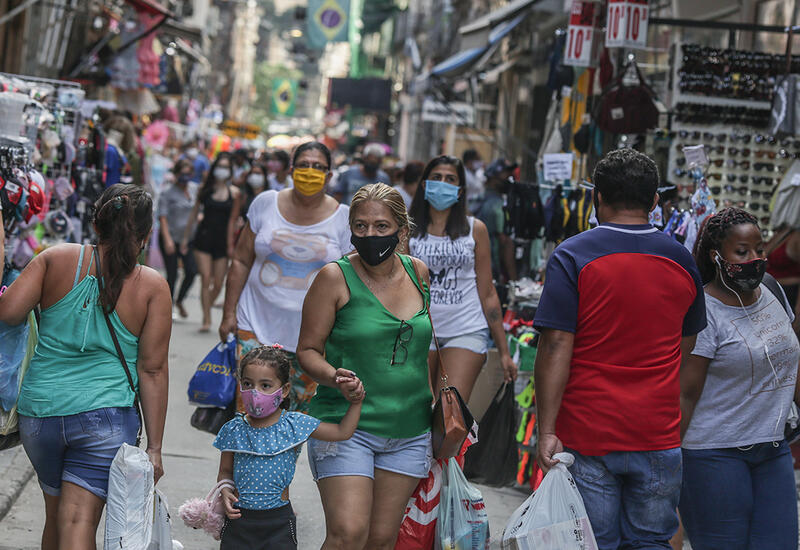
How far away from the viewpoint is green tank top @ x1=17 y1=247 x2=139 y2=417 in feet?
13.0

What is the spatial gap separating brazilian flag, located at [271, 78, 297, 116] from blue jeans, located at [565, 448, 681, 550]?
2228 inches

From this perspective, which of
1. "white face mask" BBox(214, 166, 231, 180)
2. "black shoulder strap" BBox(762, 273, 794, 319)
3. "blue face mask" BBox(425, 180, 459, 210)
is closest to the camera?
"black shoulder strap" BBox(762, 273, 794, 319)

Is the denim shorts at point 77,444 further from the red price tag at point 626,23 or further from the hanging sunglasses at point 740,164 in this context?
the hanging sunglasses at point 740,164

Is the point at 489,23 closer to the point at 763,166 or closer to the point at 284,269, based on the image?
the point at 763,166

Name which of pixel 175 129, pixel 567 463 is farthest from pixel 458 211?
pixel 175 129

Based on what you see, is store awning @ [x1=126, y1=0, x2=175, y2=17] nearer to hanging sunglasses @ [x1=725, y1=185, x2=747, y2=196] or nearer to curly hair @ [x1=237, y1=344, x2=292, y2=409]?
hanging sunglasses @ [x1=725, y1=185, x2=747, y2=196]

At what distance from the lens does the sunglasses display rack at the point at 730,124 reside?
28.3 feet

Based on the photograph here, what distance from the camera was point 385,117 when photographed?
56.0 meters

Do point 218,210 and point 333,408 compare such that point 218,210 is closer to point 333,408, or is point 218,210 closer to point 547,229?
point 547,229

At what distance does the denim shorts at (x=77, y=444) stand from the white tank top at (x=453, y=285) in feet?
8.34

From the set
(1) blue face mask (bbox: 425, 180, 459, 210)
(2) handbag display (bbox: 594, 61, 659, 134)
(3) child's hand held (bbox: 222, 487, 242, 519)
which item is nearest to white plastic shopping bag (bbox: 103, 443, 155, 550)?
(3) child's hand held (bbox: 222, 487, 242, 519)

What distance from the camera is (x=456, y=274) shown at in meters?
6.36

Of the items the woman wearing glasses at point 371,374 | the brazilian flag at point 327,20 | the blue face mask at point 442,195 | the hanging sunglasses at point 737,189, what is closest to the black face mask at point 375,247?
the woman wearing glasses at point 371,374

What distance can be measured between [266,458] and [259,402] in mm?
222
